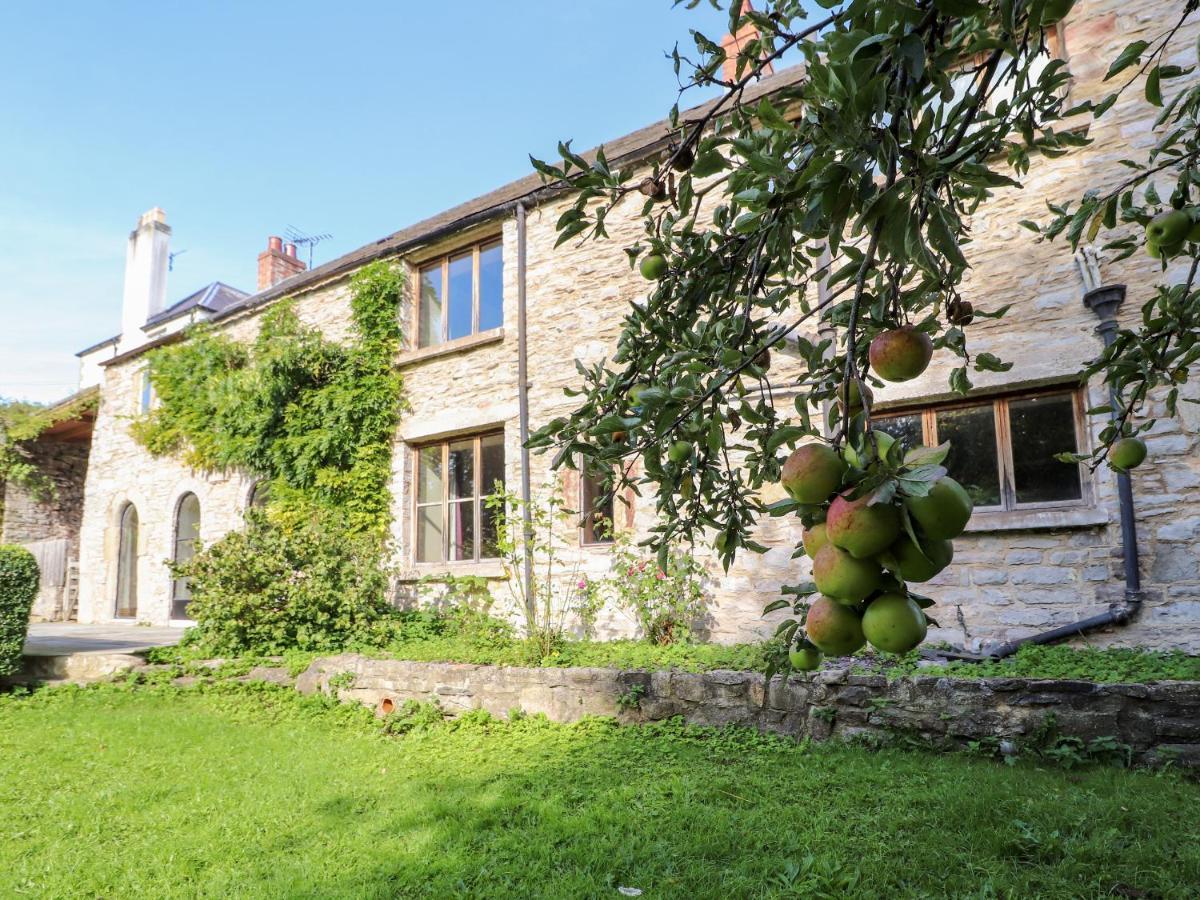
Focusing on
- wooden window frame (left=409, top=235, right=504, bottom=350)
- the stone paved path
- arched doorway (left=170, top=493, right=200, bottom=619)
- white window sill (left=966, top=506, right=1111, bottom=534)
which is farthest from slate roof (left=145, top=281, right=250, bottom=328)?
white window sill (left=966, top=506, right=1111, bottom=534)

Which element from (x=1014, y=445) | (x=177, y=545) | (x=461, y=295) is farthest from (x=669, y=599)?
(x=177, y=545)

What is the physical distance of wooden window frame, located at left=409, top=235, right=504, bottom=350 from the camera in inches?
350

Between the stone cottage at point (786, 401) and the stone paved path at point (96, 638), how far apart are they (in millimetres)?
662

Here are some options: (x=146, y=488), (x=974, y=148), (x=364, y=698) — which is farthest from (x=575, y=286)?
(x=146, y=488)

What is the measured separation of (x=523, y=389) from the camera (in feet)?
26.0

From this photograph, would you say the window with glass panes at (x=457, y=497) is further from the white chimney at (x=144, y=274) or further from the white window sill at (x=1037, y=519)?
the white chimney at (x=144, y=274)

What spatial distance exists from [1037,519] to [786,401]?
213cm

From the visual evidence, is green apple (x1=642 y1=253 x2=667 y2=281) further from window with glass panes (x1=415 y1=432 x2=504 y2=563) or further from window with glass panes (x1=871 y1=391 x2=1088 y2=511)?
window with glass panes (x1=415 y1=432 x2=504 y2=563)

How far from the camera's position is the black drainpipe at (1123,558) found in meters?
5.02

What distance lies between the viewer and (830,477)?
0.90 meters

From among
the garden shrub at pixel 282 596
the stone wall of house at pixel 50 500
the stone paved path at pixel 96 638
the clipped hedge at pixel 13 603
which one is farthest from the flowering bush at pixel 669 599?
the stone wall of house at pixel 50 500

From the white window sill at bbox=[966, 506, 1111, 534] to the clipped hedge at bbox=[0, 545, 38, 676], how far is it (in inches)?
342

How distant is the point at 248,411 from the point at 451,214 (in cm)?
397

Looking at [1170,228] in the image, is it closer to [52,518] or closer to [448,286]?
[448,286]
